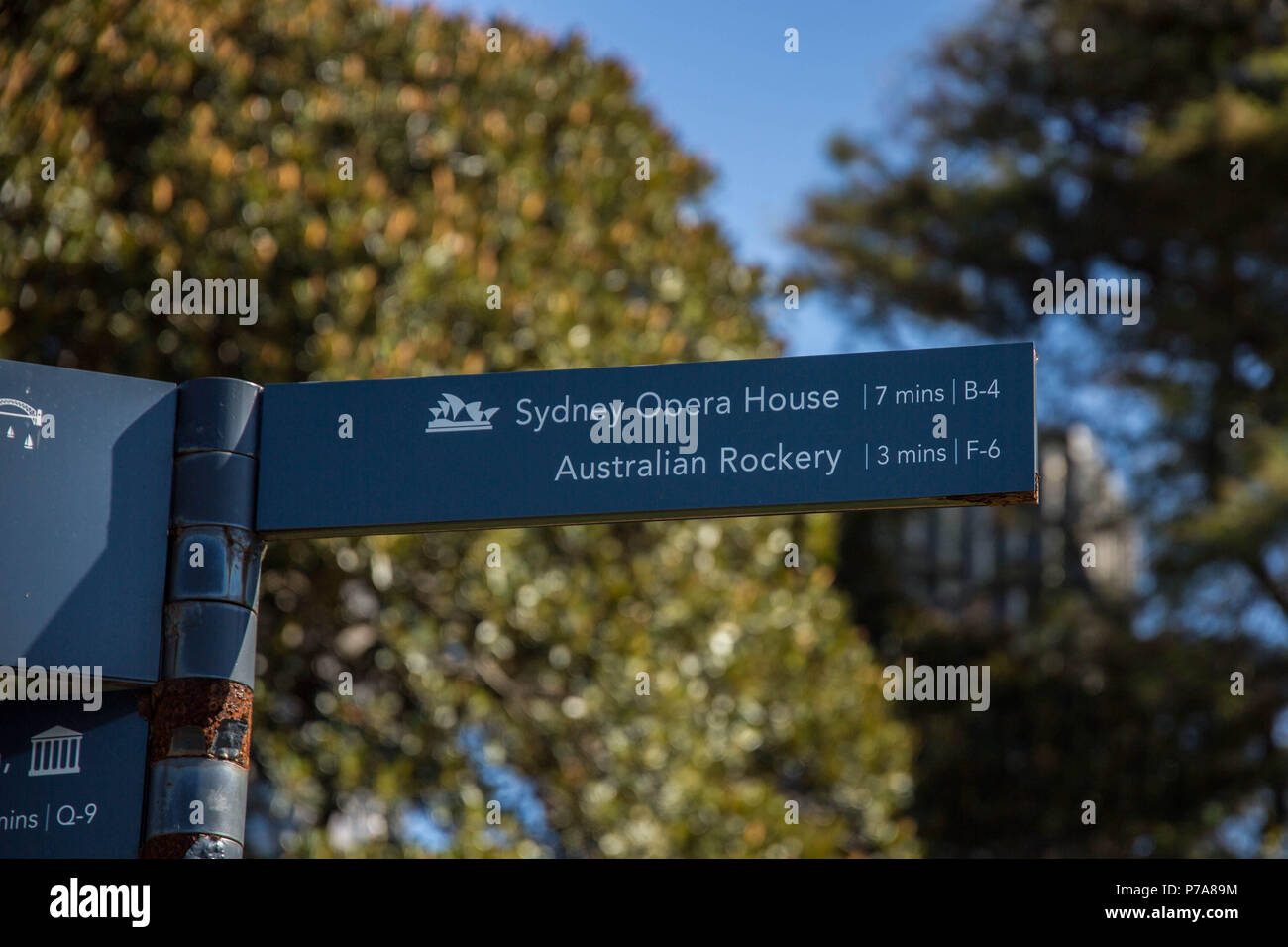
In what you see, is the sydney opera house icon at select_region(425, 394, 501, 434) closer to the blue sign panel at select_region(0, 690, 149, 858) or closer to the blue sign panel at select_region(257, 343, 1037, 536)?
the blue sign panel at select_region(257, 343, 1037, 536)

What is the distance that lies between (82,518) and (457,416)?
0.75 metres

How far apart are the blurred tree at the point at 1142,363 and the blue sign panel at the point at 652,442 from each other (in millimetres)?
9561

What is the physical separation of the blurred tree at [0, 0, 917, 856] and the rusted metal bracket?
3.33 meters

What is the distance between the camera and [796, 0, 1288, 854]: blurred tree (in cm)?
1219

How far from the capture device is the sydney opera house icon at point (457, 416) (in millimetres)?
3010

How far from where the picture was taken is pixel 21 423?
285cm

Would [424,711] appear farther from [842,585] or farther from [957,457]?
[842,585]
